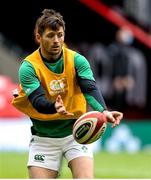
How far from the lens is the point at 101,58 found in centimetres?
2022

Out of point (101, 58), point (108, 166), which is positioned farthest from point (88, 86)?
point (101, 58)

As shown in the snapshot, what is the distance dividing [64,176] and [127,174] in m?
1.01

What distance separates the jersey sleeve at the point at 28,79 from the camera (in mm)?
8758

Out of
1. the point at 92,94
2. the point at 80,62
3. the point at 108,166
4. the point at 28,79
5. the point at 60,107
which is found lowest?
the point at 108,166

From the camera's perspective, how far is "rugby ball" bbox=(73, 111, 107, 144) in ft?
27.7

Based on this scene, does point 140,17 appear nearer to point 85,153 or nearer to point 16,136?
point 16,136

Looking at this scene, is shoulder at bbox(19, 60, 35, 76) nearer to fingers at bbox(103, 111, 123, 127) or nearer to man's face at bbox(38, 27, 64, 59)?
man's face at bbox(38, 27, 64, 59)

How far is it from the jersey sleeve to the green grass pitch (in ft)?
16.7

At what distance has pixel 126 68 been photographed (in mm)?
20078

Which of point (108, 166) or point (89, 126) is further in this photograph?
point (108, 166)

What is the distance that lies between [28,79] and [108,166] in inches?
290

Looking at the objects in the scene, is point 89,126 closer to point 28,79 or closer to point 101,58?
point 28,79

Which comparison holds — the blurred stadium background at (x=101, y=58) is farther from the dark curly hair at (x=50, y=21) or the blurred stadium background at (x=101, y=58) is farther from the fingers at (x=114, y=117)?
the fingers at (x=114, y=117)

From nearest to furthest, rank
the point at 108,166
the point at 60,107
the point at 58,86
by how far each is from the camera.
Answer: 1. the point at 60,107
2. the point at 58,86
3. the point at 108,166
